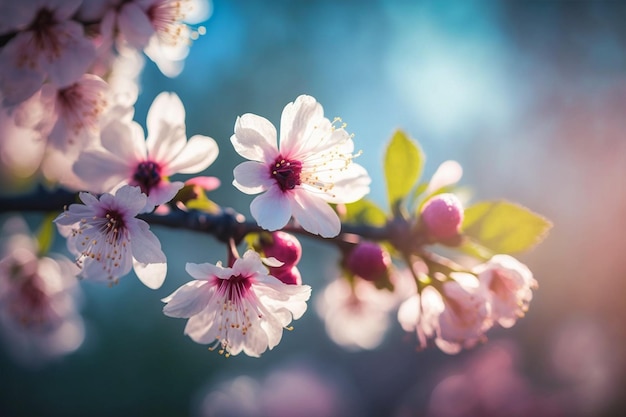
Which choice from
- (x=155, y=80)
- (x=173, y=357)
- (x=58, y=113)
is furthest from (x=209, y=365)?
(x=58, y=113)

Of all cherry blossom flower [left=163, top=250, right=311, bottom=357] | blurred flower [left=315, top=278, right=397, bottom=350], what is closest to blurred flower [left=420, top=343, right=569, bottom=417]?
blurred flower [left=315, top=278, right=397, bottom=350]

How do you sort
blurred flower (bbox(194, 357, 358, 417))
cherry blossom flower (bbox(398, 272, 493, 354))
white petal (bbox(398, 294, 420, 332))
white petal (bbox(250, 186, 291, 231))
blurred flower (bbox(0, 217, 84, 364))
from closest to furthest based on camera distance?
white petal (bbox(250, 186, 291, 231))
cherry blossom flower (bbox(398, 272, 493, 354))
white petal (bbox(398, 294, 420, 332))
blurred flower (bbox(0, 217, 84, 364))
blurred flower (bbox(194, 357, 358, 417))

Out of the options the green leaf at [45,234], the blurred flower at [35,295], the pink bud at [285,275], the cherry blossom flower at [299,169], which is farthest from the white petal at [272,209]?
the blurred flower at [35,295]

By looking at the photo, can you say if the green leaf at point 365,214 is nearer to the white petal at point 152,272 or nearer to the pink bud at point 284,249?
the pink bud at point 284,249

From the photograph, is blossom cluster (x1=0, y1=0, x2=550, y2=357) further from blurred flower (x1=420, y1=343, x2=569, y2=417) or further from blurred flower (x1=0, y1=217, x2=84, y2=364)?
blurred flower (x1=420, y1=343, x2=569, y2=417)

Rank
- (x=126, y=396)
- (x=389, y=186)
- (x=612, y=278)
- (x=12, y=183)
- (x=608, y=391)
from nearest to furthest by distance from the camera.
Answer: (x=389, y=186) < (x=12, y=183) < (x=608, y=391) < (x=612, y=278) < (x=126, y=396)

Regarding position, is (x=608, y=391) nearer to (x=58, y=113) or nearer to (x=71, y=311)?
(x=71, y=311)
